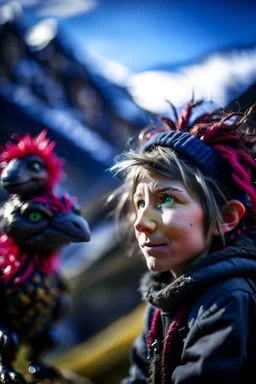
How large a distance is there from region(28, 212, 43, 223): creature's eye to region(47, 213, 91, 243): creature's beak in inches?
1.4

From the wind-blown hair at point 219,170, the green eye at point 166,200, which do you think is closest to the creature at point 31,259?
the wind-blown hair at point 219,170

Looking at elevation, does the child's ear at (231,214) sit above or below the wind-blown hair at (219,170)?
below

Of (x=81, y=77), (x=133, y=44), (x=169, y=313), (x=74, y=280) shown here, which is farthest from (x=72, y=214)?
(x=81, y=77)

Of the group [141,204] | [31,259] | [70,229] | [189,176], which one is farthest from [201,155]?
[31,259]

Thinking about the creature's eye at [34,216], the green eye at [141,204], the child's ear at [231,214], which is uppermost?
the creature's eye at [34,216]

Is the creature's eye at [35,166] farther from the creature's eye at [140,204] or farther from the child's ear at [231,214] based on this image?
the child's ear at [231,214]

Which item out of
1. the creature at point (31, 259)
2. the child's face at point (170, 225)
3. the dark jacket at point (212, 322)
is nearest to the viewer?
the dark jacket at point (212, 322)

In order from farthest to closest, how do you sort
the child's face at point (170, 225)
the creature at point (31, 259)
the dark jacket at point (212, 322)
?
the creature at point (31, 259) < the child's face at point (170, 225) < the dark jacket at point (212, 322)

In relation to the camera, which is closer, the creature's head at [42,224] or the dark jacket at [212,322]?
the dark jacket at [212,322]

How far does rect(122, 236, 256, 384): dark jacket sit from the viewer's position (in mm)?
800

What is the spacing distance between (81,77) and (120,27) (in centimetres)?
62

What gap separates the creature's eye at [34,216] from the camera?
4.07 ft

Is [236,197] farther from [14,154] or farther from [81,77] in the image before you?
[81,77]

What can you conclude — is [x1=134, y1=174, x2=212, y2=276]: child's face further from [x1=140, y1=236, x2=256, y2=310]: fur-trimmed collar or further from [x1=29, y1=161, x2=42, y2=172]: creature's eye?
[x1=29, y1=161, x2=42, y2=172]: creature's eye
